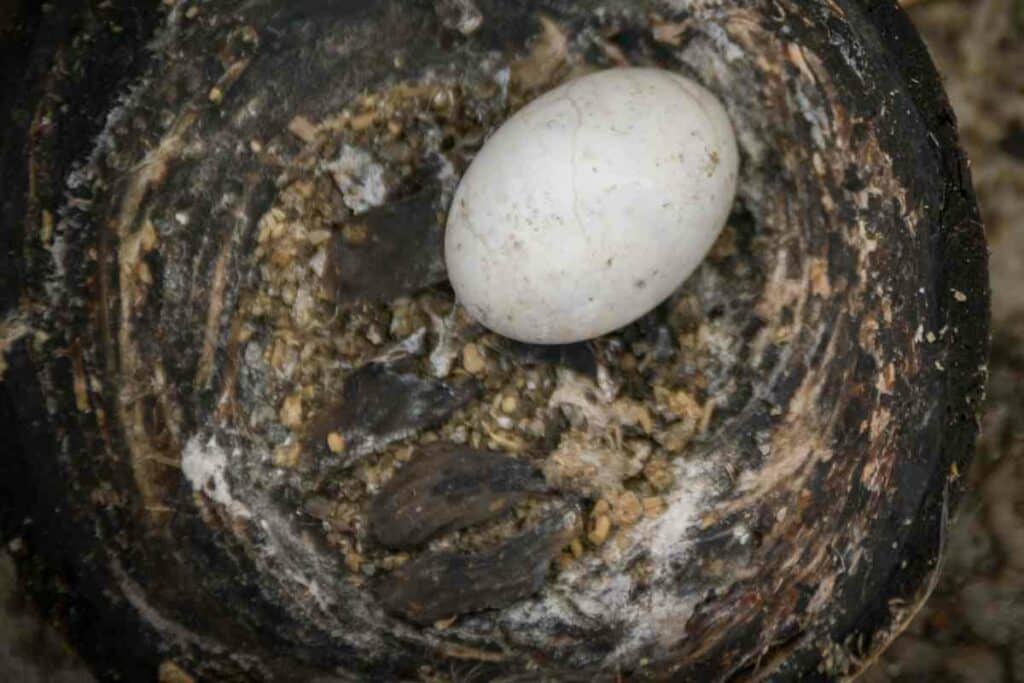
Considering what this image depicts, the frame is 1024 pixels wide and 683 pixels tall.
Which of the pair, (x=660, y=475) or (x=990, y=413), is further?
(x=990, y=413)

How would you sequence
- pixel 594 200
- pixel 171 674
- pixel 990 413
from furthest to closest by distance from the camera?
pixel 990 413, pixel 171 674, pixel 594 200

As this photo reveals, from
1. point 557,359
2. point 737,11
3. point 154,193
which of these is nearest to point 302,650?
point 557,359

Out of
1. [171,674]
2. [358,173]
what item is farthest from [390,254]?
[171,674]

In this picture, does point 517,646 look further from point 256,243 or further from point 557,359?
point 256,243

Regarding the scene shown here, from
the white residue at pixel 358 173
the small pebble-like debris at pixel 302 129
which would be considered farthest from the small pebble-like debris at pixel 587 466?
the small pebble-like debris at pixel 302 129

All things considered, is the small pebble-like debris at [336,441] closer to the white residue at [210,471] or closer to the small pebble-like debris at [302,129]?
the white residue at [210,471]

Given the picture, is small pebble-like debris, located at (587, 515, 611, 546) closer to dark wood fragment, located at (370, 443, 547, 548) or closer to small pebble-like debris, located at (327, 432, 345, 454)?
dark wood fragment, located at (370, 443, 547, 548)

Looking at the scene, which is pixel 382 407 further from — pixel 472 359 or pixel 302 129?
pixel 302 129
